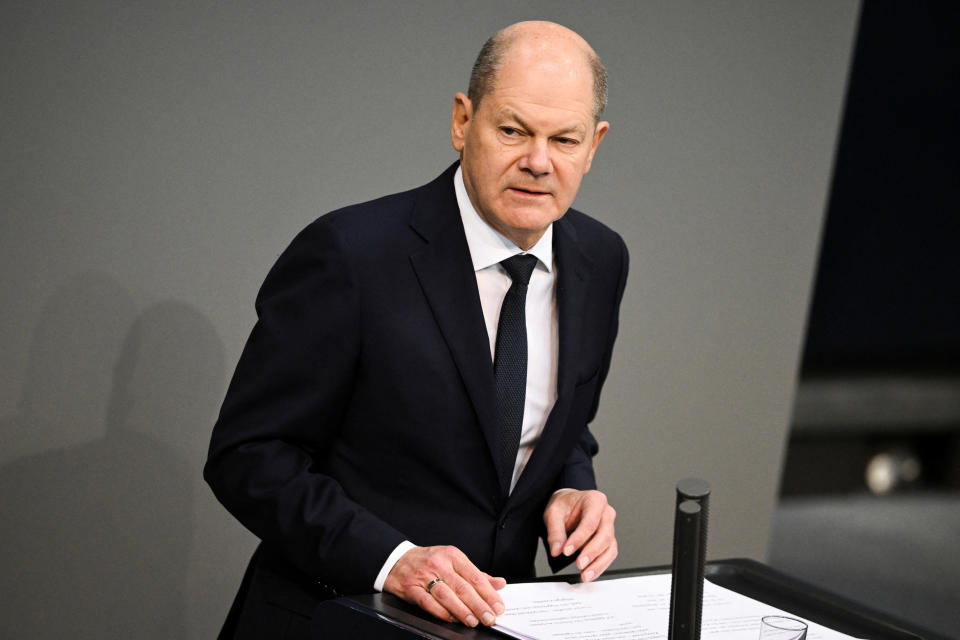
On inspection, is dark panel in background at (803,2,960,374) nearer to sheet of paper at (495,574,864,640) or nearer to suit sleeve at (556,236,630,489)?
suit sleeve at (556,236,630,489)

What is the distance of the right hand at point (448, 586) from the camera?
122 cm

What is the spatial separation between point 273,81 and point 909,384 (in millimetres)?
3889

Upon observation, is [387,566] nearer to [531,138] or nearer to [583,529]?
[583,529]

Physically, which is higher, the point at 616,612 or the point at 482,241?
the point at 482,241

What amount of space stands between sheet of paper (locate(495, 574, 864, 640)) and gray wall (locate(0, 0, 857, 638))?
1.15m

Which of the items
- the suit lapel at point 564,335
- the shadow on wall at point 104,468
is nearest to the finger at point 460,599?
the suit lapel at point 564,335

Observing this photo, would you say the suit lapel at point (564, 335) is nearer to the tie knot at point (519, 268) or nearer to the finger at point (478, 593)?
the tie knot at point (519, 268)

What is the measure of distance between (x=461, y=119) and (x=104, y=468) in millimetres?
1135

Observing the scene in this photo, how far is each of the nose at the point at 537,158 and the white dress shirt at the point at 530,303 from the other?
146 mm

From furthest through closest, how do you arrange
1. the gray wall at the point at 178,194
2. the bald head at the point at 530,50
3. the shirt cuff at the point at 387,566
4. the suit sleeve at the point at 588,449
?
1. the gray wall at the point at 178,194
2. the suit sleeve at the point at 588,449
3. the bald head at the point at 530,50
4. the shirt cuff at the point at 387,566

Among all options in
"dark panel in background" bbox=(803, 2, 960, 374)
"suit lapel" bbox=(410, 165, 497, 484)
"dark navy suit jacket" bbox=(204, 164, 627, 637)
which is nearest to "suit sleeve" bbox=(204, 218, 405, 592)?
"dark navy suit jacket" bbox=(204, 164, 627, 637)

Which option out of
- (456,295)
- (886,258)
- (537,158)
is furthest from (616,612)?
(886,258)

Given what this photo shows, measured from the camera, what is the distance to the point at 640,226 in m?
2.72

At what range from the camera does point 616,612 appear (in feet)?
4.22
